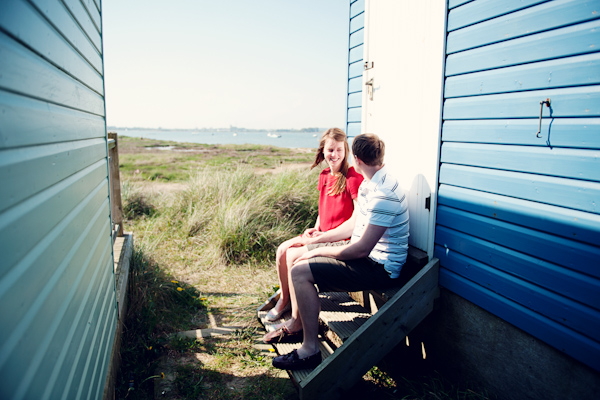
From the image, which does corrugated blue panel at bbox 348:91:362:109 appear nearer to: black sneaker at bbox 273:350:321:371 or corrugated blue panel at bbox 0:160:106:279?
black sneaker at bbox 273:350:321:371

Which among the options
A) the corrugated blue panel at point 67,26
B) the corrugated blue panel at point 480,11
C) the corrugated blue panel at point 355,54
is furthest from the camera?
the corrugated blue panel at point 355,54

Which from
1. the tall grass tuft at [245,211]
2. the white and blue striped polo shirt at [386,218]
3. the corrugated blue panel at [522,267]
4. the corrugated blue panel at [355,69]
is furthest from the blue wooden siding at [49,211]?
the tall grass tuft at [245,211]

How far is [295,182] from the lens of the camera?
7277mm

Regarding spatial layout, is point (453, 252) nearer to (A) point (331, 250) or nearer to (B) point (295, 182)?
(A) point (331, 250)

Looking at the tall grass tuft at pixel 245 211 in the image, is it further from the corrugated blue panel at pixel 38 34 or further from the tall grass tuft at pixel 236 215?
the corrugated blue panel at pixel 38 34

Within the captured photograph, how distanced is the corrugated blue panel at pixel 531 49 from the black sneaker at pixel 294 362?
7.25 feet

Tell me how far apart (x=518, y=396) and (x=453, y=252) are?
3.04 feet

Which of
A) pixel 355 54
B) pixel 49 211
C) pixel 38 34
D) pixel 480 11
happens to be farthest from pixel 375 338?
pixel 355 54

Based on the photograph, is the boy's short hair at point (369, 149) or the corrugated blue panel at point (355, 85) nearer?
the boy's short hair at point (369, 149)

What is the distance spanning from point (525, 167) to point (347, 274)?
129 centimetres

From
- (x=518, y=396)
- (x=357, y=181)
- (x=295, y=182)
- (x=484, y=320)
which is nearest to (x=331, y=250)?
(x=357, y=181)

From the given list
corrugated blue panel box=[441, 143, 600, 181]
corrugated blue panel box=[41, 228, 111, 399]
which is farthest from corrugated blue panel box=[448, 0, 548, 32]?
corrugated blue panel box=[41, 228, 111, 399]

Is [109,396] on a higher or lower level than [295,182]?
lower

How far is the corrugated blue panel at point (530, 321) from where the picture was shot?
6.59 feet
